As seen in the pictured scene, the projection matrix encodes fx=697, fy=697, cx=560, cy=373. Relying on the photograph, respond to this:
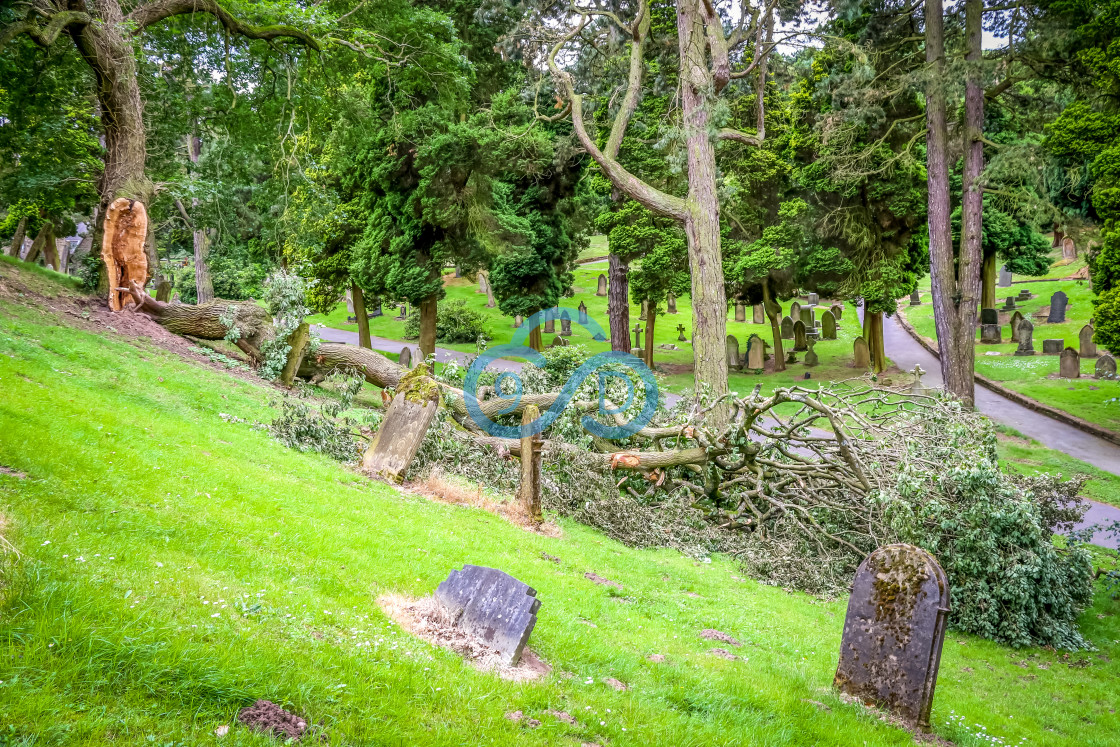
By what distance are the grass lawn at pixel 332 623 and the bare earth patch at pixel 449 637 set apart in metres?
0.14

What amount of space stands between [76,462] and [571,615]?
4.45 metres

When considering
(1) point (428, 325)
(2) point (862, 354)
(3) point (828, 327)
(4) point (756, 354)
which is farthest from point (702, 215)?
(3) point (828, 327)

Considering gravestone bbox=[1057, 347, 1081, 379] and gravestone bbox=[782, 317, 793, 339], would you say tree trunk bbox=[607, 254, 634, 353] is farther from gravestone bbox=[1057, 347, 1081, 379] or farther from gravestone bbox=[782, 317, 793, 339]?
A: gravestone bbox=[1057, 347, 1081, 379]

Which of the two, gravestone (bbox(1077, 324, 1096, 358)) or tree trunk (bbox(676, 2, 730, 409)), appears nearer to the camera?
tree trunk (bbox(676, 2, 730, 409))

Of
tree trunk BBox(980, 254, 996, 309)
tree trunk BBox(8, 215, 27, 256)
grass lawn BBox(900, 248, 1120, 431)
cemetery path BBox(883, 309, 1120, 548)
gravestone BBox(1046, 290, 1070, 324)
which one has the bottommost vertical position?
cemetery path BBox(883, 309, 1120, 548)

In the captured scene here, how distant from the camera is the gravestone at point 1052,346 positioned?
26203 mm

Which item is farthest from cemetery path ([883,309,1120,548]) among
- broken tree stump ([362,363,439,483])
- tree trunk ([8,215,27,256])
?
tree trunk ([8,215,27,256])

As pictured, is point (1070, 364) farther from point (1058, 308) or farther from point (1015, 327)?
point (1058, 308)

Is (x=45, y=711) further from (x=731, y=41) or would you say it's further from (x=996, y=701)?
(x=731, y=41)

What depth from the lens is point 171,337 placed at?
15.0 metres

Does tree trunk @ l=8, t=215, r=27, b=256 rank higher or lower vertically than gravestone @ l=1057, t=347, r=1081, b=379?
higher

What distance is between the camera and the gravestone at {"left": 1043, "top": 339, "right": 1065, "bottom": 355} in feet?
86.0

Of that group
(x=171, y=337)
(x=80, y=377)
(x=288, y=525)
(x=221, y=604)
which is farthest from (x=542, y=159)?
(x=221, y=604)

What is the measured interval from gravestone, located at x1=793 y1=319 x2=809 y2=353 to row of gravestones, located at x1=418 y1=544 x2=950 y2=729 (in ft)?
86.8
